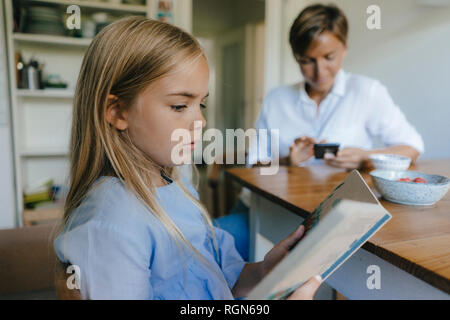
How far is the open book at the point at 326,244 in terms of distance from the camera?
0.36 m

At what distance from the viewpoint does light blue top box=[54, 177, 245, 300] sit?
533mm

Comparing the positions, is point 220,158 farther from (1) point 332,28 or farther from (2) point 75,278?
(2) point 75,278

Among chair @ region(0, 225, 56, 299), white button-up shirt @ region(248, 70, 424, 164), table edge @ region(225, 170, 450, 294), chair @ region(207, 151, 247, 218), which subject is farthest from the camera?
chair @ region(207, 151, 247, 218)

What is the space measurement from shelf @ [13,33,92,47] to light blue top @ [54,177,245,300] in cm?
207

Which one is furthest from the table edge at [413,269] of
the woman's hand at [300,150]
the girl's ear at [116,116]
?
the woman's hand at [300,150]

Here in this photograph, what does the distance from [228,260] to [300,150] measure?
0.71m

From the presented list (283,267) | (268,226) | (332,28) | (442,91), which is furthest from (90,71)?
(442,91)

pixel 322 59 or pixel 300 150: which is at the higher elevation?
pixel 322 59

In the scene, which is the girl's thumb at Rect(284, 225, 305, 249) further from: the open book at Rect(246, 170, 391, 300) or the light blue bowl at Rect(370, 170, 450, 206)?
the light blue bowl at Rect(370, 170, 450, 206)

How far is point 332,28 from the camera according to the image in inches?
59.8

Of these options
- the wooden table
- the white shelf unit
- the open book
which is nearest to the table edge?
the wooden table

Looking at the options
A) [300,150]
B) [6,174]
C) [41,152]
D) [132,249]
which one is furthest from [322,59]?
[6,174]

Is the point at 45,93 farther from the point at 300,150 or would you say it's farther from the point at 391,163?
the point at 391,163

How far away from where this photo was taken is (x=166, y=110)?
696 millimetres
